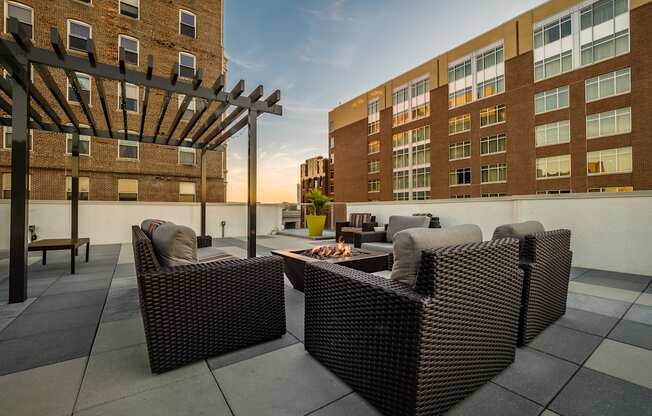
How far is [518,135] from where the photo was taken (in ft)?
62.8

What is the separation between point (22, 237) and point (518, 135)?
23.8m

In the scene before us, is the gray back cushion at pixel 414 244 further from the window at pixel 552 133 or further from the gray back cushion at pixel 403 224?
the window at pixel 552 133

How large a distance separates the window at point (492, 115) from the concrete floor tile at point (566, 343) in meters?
22.0

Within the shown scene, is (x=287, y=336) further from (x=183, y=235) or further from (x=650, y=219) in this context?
(x=650, y=219)

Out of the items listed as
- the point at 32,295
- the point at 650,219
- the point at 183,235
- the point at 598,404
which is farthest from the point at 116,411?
the point at 650,219

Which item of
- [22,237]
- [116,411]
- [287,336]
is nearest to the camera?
[116,411]

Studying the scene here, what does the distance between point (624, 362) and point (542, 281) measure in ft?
1.99

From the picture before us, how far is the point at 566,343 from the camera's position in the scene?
2002mm

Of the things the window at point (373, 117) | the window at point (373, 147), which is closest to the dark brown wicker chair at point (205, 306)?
the window at point (373, 147)

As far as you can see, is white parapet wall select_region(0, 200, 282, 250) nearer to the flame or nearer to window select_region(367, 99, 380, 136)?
the flame

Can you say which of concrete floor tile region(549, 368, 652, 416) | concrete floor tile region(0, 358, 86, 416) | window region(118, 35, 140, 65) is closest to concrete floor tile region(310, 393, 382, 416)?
concrete floor tile region(549, 368, 652, 416)

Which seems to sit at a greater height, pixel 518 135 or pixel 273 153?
pixel 518 135

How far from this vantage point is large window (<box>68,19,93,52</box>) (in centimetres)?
1108

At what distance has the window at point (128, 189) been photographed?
12242 mm
